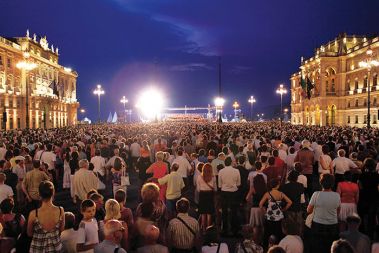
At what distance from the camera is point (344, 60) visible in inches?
3093

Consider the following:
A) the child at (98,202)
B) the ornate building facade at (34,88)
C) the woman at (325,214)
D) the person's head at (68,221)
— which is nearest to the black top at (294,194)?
the woman at (325,214)

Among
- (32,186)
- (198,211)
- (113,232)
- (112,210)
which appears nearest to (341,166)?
(198,211)

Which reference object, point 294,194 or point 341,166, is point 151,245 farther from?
point 341,166

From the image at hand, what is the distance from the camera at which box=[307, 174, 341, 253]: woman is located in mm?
7324

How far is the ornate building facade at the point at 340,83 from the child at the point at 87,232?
67.5 metres

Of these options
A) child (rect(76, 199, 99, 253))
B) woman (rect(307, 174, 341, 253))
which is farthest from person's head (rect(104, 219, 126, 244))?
woman (rect(307, 174, 341, 253))

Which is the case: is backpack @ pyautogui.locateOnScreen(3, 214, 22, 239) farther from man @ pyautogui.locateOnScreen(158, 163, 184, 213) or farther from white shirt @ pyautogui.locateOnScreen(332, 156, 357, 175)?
white shirt @ pyautogui.locateOnScreen(332, 156, 357, 175)

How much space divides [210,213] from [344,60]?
76716 millimetres

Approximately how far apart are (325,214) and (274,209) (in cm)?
101

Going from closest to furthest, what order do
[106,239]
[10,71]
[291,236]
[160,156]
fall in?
[106,239]
[291,236]
[160,156]
[10,71]

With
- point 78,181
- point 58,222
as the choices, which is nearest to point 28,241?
point 58,222

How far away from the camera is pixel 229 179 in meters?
10.2

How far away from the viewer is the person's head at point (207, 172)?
9438 millimetres

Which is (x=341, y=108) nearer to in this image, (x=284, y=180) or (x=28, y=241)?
(x=284, y=180)
